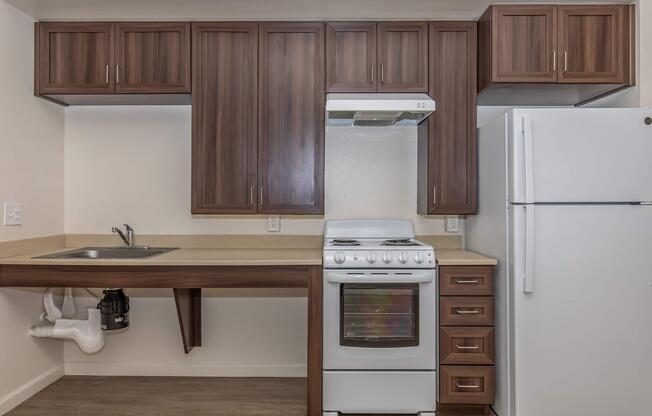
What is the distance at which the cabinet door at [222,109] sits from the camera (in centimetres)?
272

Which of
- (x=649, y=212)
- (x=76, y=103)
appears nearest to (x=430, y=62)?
(x=649, y=212)

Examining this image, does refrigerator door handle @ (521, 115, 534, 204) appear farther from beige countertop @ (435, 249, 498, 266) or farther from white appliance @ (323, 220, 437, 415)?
white appliance @ (323, 220, 437, 415)

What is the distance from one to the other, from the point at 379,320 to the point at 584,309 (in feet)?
3.60

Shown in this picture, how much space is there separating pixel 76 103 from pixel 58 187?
2.04 feet

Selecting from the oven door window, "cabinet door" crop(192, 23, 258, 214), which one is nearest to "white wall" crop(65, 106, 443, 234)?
"cabinet door" crop(192, 23, 258, 214)

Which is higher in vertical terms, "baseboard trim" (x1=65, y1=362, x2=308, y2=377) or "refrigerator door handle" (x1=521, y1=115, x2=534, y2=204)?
"refrigerator door handle" (x1=521, y1=115, x2=534, y2=204)

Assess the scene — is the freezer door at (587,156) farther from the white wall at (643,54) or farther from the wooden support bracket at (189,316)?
the wooden support bracket at (189,316)

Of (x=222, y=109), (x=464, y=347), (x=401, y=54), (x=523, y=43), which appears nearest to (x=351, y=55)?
(x=401, y=54)

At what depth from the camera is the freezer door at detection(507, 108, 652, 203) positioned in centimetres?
223

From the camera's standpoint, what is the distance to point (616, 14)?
2.54m

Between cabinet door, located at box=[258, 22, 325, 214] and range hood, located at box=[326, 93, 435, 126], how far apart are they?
0.14m

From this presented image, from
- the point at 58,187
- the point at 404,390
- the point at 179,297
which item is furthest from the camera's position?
the point at 58,187

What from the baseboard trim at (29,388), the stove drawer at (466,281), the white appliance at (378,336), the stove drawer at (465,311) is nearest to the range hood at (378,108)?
the white appliance at (378,336)

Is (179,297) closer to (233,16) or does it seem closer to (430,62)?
(233,16)
